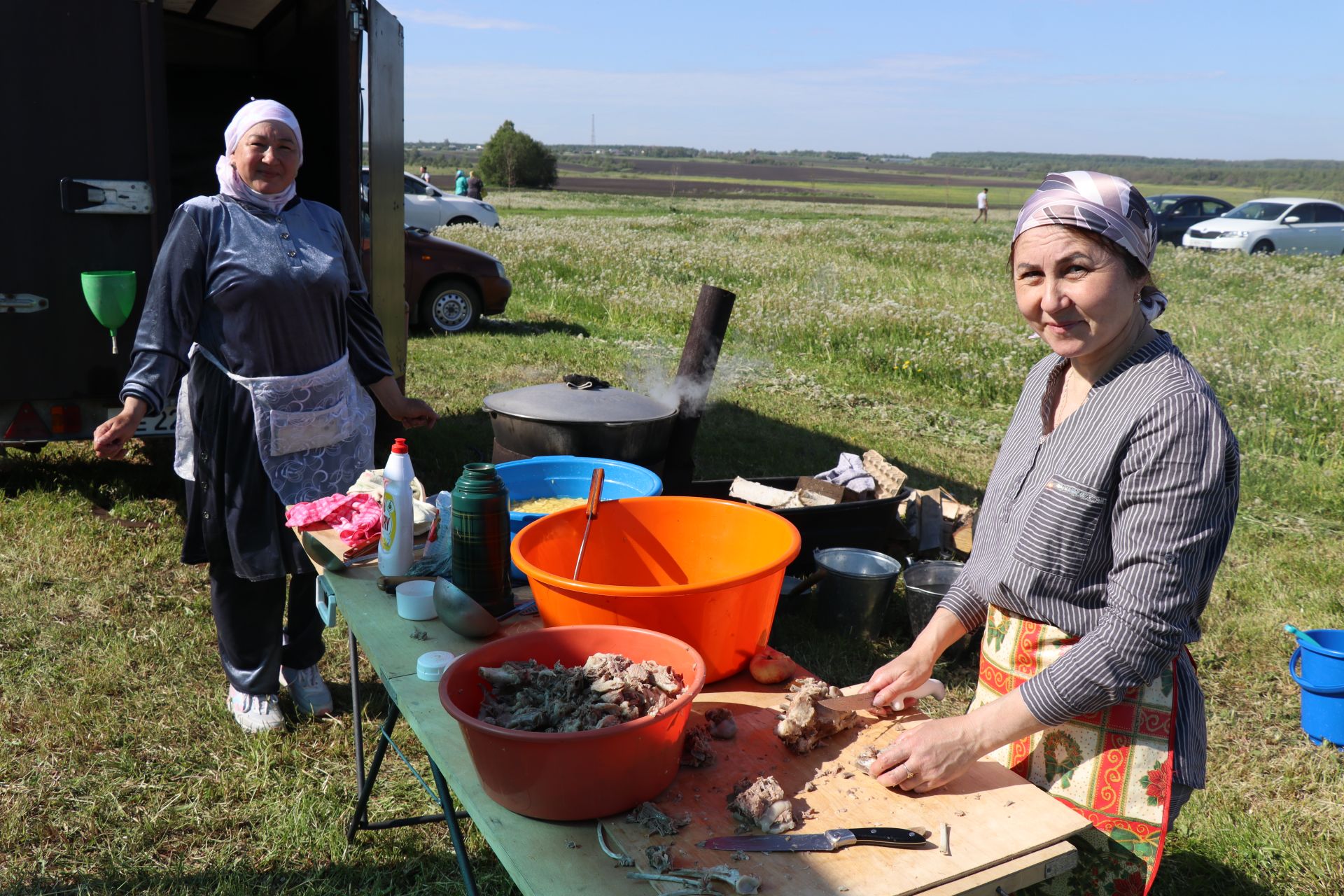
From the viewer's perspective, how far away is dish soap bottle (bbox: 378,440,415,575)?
248 centimetres

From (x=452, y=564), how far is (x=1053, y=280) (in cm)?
150

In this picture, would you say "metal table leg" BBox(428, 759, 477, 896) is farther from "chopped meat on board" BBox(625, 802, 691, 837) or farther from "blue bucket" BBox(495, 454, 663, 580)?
"blue bucket" BBox(495, 454, 663, 580)

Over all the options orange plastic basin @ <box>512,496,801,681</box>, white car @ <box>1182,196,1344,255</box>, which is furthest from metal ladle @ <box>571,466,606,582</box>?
white car @ <box>1182,196,1344,255</box>

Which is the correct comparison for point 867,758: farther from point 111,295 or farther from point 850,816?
point 111,295

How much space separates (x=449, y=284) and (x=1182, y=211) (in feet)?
76.5

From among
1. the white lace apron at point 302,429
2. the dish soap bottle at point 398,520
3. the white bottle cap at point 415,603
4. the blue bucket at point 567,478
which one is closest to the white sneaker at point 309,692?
the white lace apron at point 302,429

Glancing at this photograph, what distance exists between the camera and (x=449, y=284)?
38.3 feet

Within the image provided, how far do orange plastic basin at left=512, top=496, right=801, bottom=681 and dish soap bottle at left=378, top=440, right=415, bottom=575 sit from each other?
537 mm

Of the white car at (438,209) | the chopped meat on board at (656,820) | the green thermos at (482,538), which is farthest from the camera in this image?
the white car at (438,209)

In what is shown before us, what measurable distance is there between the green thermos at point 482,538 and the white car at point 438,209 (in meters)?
19.3

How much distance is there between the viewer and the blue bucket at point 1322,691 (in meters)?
3.88

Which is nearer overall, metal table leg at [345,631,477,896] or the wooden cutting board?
the wooden cutting board

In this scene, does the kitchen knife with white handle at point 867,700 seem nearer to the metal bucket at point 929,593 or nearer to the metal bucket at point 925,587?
the metal bucket at point 929,593

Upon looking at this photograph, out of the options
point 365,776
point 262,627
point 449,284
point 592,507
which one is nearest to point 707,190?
point 449,284
